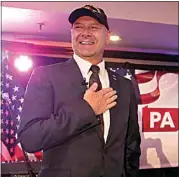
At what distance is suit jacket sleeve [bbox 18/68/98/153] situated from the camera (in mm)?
1096

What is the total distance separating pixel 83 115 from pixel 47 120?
12 cm

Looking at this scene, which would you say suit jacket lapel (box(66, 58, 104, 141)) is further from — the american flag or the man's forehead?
the american flag

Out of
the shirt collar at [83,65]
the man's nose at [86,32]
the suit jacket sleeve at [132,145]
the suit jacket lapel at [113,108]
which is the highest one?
the man's nose at [86,32]

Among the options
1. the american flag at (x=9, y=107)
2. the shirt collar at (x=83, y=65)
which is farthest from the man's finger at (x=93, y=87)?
the american flag at (x=9, y=107)

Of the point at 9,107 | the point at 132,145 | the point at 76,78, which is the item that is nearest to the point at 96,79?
the point at 76,78

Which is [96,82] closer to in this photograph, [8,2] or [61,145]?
[61,145]

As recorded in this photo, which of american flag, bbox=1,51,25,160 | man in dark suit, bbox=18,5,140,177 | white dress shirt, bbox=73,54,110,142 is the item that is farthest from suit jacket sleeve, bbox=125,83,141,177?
american flag, bbox=1,51,25,160

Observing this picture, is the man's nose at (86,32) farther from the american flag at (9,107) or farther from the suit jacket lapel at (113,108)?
the american flag at (9,107)

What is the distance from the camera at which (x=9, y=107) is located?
3.07 metres

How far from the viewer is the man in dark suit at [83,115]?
3.68 ft

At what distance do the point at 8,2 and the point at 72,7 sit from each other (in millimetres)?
419

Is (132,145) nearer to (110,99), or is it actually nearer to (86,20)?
(110,99)

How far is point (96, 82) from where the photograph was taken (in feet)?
4.18

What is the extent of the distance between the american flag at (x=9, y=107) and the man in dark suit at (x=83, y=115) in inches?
71.8
